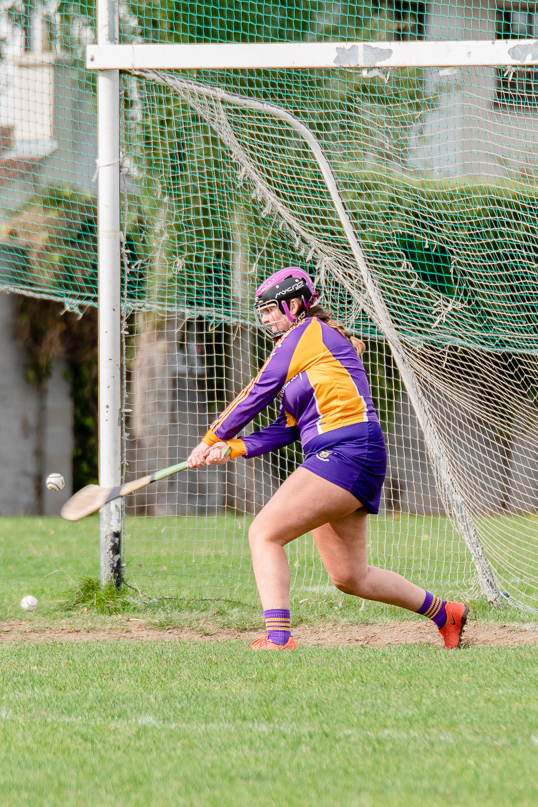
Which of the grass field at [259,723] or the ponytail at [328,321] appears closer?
the grass field at [259,723]

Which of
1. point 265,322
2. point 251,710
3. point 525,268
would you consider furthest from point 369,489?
point 525,268

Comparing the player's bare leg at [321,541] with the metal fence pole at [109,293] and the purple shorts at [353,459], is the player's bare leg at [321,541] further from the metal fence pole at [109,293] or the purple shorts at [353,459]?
the metal fence pole at [109,293]

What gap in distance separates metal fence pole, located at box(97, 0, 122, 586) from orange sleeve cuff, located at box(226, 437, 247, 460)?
5.22 feet

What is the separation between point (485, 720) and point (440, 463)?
3369mm

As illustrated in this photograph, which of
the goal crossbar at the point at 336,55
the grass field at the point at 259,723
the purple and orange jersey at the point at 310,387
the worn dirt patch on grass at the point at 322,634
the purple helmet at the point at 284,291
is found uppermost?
the goal crossbar at the point at 336,55

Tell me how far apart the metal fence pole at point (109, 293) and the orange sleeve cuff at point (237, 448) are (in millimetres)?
1591

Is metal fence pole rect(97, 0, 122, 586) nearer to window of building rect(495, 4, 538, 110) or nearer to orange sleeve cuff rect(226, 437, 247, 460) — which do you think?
orange sleeve cuff rect(226, 437, 247, 460)

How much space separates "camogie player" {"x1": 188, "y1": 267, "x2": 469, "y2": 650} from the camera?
4.42 metres

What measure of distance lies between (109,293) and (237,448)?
1.97m

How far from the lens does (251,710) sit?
10.8 feet

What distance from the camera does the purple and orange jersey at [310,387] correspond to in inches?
178

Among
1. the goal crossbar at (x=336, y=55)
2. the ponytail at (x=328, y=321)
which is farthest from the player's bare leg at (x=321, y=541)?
the goal crossbar at (x=336, y=55)

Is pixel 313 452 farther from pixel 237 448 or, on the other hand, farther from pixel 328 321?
pixel 328 321

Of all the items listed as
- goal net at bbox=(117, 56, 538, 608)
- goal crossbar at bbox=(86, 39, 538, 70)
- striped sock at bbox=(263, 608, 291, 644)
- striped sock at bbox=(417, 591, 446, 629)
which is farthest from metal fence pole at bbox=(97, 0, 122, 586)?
striped sock at bbox=(417, 591, 446, 629)
